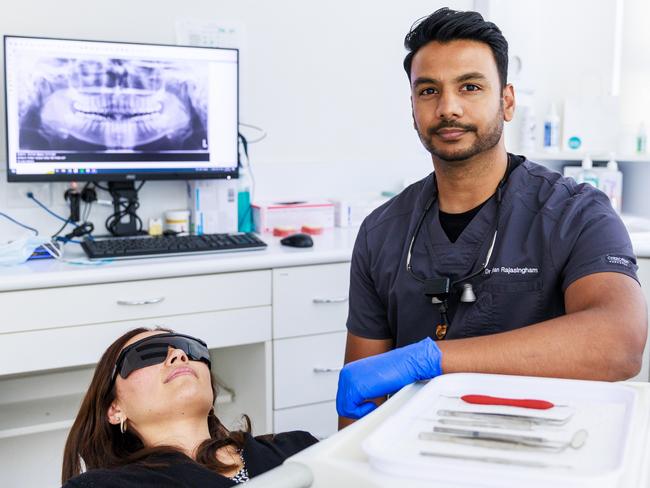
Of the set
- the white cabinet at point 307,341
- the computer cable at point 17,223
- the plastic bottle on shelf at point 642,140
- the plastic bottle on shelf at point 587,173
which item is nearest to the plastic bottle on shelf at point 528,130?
the plastic bottle on shelf at point 587,173

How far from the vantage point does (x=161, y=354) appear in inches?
59.0

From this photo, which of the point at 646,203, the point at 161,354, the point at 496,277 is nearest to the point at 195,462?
the point at 161,354

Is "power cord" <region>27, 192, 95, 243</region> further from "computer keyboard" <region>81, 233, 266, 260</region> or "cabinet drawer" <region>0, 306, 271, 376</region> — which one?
"cabinet drawer" <region>0, 306, 271, 376</region>

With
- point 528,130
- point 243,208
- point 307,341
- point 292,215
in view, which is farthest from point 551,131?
point 307,341

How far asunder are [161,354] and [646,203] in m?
2.29

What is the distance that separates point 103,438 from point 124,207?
1.30 meters

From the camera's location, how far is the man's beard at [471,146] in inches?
59.7

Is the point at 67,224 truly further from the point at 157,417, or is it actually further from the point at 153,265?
the point at 157,417

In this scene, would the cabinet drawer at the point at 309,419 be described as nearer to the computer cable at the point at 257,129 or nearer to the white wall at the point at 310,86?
the white wall at the point at 310,86

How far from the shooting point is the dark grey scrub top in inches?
55.8

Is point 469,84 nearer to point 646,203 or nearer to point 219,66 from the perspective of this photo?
point 219,66

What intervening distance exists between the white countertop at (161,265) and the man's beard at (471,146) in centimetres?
89

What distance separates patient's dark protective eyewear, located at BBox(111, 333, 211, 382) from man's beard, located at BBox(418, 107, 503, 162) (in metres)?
0.60

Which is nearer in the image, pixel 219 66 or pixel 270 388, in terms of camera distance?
pixel 270 388
